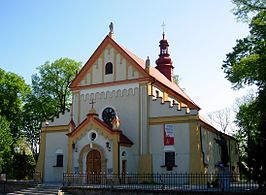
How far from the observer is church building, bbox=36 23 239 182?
25.9m

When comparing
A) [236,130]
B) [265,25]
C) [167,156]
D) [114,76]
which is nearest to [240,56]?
[265,25]

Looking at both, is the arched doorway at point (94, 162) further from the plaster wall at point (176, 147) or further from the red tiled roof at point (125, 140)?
the plaster wall at point (176, 147)

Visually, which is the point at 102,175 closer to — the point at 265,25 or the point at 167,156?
the point at 167,156

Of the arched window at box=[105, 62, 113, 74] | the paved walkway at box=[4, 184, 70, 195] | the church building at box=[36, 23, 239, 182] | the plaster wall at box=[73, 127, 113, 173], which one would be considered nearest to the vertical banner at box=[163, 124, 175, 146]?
the church building at box=[36, 23, 239, 182]

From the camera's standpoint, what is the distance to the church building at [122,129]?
84.9ft

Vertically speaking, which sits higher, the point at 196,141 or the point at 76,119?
the point at 76,119

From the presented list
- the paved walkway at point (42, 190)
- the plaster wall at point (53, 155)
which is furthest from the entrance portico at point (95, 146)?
the paved walkway at point (42, 190)

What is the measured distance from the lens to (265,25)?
838 inches

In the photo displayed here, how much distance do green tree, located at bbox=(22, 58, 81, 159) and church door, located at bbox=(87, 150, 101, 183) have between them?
17.5 meters

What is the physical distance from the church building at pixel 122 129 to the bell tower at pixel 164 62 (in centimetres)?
867

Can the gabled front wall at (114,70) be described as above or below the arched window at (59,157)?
above

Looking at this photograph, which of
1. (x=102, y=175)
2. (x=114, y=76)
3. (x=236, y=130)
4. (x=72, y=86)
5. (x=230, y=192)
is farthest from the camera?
(x=236, y=130)

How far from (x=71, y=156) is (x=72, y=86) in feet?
22.8

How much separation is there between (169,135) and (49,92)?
22437mm
